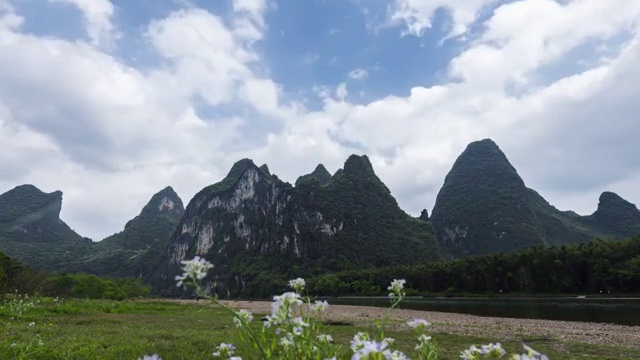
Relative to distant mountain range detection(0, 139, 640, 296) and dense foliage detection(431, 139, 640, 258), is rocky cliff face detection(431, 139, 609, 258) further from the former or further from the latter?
distant mountain range detection(0, 139, 640, 296)

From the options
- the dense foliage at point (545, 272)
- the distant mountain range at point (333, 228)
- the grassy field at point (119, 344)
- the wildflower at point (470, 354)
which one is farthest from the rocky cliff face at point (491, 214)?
the wildflower at point (470, 354)

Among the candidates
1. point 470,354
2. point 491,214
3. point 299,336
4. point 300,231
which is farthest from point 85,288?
point 491,214

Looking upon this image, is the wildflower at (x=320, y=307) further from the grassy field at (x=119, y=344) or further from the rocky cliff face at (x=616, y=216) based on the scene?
the rocky cliff face at (x=616, y=216)

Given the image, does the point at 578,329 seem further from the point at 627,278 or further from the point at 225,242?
the point at 225,242

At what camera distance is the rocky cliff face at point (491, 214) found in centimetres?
15325

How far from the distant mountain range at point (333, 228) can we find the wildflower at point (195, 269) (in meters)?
111

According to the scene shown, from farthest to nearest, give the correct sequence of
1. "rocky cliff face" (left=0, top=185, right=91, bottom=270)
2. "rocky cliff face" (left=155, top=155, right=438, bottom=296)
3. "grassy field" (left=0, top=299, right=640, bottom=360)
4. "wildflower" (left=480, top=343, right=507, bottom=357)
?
"rocky cliff face" (left=0, top=185, right=91, bottom=270) → "rocky cliff face" (left=155, top=155, right=438, bottom=296) → "grassy field" (left=0, top=299, right=640, bottom=360) → "wildflower" (left=480, top=343, right=507, bottom=357)

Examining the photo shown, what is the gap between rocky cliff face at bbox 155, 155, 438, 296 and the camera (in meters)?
130

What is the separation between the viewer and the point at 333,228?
462 ft

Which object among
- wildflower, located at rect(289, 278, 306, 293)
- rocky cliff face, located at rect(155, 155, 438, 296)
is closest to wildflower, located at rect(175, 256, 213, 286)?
wildflower, located at rect(289, 278, 306, 293)

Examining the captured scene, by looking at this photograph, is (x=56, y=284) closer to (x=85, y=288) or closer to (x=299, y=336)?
(x=85, y=288)

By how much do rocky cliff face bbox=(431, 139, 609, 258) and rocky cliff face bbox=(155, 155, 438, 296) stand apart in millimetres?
28887

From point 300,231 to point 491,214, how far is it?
273 ft

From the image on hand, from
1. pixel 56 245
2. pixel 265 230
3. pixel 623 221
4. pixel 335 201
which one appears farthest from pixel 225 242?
pixel 623 221
